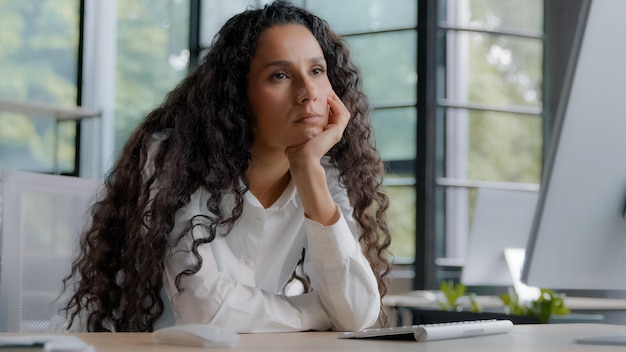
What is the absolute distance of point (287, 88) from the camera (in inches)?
79.4

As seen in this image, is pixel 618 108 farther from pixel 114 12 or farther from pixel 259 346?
pixel 114 12

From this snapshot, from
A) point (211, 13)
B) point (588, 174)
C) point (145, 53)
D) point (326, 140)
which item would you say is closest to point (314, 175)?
point (326, 140)

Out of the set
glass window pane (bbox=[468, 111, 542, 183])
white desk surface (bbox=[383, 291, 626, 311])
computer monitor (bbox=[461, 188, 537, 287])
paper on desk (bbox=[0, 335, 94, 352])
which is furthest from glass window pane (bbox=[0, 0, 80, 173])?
paper on desk (bbox=[0, 335, 94, 352])

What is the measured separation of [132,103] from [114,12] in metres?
0.71

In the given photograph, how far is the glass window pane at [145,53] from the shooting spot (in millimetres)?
7488

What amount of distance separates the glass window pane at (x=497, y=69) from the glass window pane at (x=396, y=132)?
33 centimetres

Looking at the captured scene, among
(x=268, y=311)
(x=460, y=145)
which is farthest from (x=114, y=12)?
(x=268, y=311)

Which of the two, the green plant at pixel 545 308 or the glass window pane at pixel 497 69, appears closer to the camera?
the green plant at pixel 545 308

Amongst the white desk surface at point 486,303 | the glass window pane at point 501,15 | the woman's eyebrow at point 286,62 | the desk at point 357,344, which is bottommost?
the white desk surface at point 486,303

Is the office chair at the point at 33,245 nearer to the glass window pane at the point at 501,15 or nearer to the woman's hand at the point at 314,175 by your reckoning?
the woman's hand at the point at 314,175

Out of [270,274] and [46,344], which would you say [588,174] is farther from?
[46,344]

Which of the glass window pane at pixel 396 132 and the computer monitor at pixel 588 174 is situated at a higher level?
the glass window pane at pixel 396 132

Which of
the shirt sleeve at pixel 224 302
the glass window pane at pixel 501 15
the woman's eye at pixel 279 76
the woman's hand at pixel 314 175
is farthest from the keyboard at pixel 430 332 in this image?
the glass window pane at pixel 501 15

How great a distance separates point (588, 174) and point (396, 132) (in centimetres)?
499
